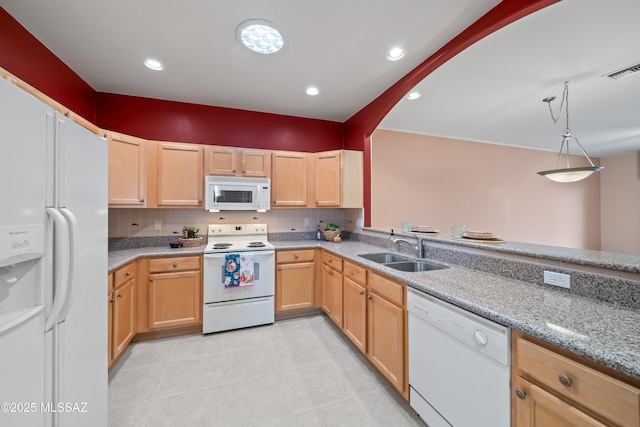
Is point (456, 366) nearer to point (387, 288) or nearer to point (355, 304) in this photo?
point (387, 288)

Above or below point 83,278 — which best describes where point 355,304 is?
below

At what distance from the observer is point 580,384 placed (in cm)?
79

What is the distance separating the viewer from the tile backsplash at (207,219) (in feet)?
9.23

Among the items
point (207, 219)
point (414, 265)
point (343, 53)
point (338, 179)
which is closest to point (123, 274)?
point (207, 219)

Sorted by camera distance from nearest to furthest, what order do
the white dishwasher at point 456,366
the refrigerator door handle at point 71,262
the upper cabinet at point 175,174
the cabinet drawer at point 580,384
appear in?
the cabinet drawer at point 580,384 < the refrigerator door handle at point 71,262 < the white dishwasher at point 456,366 < the upper cabinet at point 175,174

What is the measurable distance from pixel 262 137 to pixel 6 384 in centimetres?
307

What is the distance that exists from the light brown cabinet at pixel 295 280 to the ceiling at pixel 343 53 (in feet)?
6.43

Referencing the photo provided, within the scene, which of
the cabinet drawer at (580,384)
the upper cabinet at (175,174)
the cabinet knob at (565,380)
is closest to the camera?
the cabinet drawer at (580,384)

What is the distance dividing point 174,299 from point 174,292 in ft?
0.24

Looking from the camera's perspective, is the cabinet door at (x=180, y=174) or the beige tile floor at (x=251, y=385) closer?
the beige tile floor at (x=251, y=385)

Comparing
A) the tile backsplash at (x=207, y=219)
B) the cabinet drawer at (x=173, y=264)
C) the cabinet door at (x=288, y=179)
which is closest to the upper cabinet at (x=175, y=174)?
the tile backsplash at (x=207, y=219)

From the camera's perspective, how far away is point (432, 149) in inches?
164

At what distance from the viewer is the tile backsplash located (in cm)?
281

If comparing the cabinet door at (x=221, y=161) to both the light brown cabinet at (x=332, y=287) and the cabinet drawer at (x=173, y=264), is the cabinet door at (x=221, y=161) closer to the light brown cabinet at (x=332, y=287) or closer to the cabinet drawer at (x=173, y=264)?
the cabinet drawer at (x=173, y=264)
